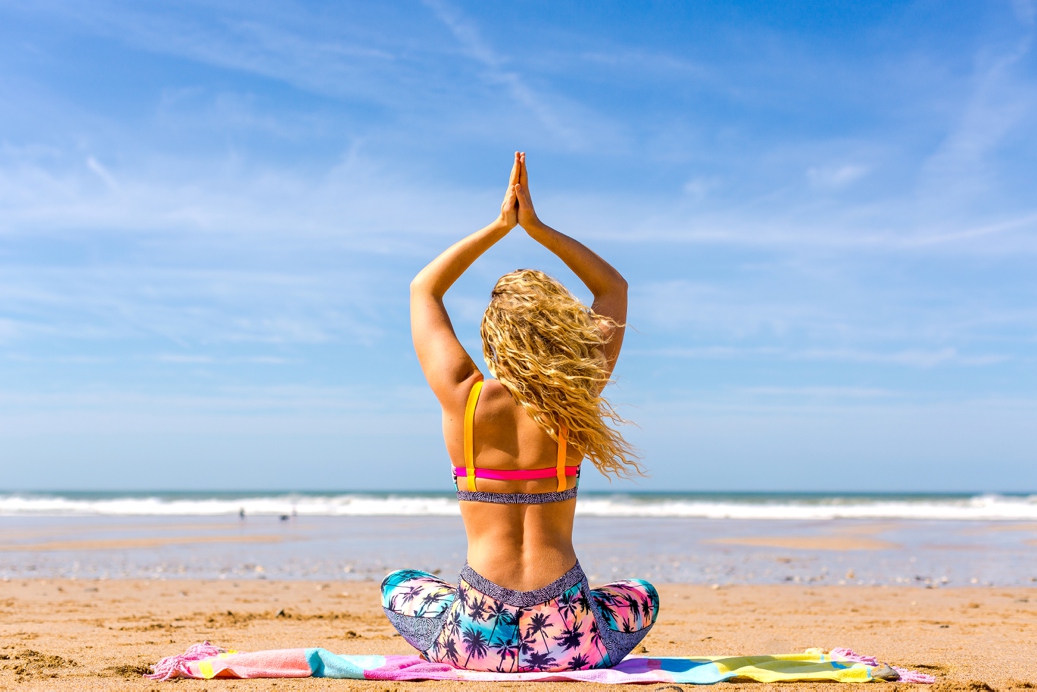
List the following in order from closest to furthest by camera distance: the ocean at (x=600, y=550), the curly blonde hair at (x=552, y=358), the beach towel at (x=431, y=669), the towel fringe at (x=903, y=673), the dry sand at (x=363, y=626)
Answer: the curly blonde hair at (x=552, y=358)
the beach towel at (x=431, y=669)
the towel fringe at (x=903, y=673)
the dry sand at (x=363, y=626)
the ocean at (x=600, y=550)

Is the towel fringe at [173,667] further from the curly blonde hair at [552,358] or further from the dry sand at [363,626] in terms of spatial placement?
the curly blonde hair at [552,358]

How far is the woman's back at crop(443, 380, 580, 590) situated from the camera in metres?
3.52

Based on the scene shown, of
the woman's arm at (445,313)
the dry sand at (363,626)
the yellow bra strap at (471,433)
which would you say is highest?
the woman's arm at (445,313)

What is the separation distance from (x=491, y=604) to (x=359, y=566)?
854cm

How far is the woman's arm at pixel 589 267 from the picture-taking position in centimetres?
400

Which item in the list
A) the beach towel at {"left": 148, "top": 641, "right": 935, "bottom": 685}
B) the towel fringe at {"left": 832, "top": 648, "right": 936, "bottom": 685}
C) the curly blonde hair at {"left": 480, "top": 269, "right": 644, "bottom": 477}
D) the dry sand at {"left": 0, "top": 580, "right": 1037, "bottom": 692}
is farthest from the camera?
the dry sand at {"left": 0, "top": 580, "right": 1037, "bottom": 692}

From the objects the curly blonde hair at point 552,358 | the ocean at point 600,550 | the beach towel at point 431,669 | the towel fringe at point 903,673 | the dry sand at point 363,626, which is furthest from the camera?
the ocean at point 600,550

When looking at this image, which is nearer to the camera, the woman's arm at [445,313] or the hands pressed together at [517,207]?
the woman's arm at [445,313]

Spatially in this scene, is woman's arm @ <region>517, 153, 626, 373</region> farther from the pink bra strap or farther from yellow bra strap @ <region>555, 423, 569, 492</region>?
the pink bra strap

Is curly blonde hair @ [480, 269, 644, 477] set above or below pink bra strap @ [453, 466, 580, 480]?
above

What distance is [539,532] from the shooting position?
3.57m

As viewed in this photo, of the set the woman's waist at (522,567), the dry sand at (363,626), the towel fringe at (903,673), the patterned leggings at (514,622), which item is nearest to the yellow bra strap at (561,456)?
the woman's waist at (522,567)

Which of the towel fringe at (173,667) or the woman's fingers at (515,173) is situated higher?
the woman's fingers at (515,173)

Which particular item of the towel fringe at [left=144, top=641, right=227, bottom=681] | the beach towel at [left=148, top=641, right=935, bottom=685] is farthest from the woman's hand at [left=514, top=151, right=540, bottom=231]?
the towel fringe at [left=144, top=641, right=227, bottom=681]
